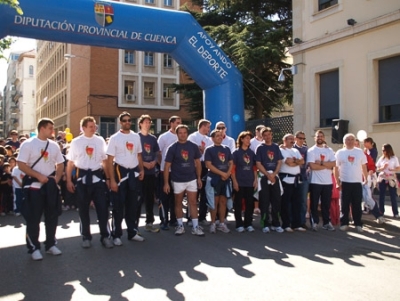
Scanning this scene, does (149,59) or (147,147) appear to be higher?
(149,59)

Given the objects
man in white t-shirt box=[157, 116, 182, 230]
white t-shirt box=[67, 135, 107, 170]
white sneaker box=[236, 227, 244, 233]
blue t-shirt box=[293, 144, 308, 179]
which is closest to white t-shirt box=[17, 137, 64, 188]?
white t-shirt box=[67, 135, 107, 170]

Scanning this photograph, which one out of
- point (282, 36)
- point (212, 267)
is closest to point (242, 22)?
point (282, 36)

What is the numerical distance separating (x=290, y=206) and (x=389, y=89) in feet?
22.3

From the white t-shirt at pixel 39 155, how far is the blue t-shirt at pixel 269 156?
351 cm

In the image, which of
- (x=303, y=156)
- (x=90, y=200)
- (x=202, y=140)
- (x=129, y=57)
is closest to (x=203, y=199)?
(x=202, y=140)

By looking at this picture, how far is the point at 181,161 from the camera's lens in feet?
25.6

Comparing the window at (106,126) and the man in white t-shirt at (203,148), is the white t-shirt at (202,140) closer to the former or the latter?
the man in white t-shirt at (203,148)

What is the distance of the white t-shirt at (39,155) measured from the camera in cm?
612

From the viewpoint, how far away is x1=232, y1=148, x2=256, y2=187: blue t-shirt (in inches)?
323

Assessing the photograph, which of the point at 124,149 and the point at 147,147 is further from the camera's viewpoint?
the point at 147,147

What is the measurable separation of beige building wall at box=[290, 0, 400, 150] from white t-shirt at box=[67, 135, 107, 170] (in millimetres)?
9265

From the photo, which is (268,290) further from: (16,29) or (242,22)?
(242,22)

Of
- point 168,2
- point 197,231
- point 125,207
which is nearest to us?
point 125,207

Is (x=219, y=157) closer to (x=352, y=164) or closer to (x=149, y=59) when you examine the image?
(x=352, y=164)
